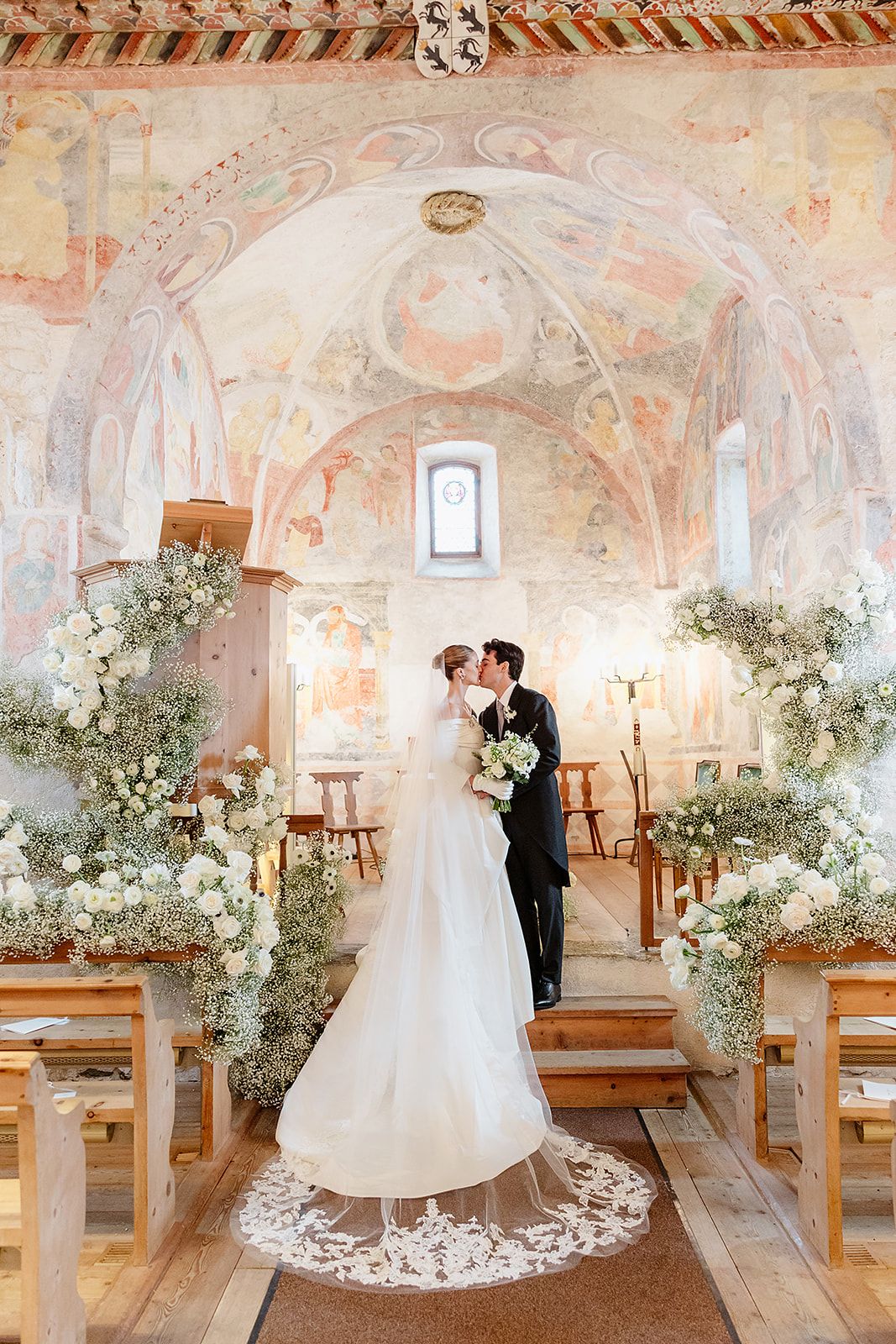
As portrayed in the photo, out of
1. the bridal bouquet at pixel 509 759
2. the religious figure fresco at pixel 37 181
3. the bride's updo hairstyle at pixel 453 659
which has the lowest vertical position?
the bridal bouquet at pixel 509 759

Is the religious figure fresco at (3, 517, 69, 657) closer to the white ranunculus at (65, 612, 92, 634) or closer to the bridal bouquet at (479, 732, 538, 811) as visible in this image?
the white ranunculus at (65, 612, 92, 634)

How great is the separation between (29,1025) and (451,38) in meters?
6.32

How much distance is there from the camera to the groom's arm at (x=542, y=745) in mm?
5703

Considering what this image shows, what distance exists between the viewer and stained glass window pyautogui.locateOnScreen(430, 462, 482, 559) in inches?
543

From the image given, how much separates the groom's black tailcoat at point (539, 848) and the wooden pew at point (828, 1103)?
1920 millimetres

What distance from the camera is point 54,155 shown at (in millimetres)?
6613

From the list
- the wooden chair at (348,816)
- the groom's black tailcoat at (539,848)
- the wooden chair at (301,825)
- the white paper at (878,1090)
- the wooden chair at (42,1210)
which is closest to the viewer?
the wooden chair at (42,1210)

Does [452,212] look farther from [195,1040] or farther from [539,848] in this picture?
[195,1040]

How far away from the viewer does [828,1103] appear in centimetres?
379

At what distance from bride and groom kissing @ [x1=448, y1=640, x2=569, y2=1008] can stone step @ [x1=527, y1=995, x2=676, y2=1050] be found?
4.7 inches

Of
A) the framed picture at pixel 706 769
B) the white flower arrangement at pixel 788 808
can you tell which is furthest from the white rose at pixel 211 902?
the framed picture at pixel 706 769

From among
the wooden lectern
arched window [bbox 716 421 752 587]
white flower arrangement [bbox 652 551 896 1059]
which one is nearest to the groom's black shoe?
white flower arrangement [bbox 652 551 896 1059]

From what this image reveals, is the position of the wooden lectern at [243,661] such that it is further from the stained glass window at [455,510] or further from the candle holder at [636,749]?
the stained glass window at [455,510]

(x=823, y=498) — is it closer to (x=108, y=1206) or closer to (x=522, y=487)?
(x=108, y=1206)
